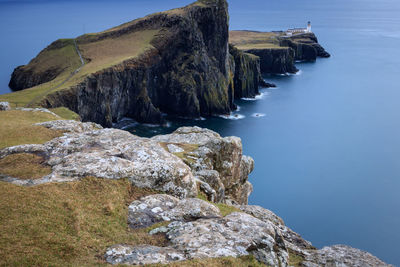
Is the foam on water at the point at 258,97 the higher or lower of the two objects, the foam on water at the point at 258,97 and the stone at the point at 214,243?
the lower

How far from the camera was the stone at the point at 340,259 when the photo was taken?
75.6 feet

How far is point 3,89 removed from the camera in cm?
13000

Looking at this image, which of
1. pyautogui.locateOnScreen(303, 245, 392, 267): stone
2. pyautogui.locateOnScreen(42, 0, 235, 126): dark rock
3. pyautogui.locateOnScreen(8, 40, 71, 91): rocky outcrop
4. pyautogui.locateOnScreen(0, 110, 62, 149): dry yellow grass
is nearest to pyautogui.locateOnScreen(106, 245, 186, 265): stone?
pyautogui.locateOnScreen(303, 245, 392, 267): stone

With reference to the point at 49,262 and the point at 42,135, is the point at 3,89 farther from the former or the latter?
the point at 49,262

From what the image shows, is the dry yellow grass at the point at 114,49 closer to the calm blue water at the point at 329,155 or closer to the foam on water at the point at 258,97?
the calm blue water at the point at 329,155

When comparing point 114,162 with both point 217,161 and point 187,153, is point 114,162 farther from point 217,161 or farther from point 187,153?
point 217,161

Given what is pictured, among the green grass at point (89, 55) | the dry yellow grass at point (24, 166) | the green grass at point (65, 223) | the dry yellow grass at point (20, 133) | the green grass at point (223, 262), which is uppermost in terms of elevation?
the green grass at point (89, 55)

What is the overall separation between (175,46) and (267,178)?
66922mm

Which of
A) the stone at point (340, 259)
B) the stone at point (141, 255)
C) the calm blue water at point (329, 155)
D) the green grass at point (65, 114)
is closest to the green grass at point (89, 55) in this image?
the calm blue water at point (329, 155)

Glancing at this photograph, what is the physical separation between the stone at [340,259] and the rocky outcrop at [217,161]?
1081 cm

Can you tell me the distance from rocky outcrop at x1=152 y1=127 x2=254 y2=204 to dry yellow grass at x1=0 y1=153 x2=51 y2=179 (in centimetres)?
1323

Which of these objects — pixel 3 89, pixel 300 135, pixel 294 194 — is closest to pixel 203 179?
pixel 294 194

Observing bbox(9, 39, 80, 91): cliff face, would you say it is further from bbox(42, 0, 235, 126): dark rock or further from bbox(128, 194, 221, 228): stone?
bbox(128, 194, 221, 228): stone

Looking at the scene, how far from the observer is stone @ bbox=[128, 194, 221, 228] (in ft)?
65.7
